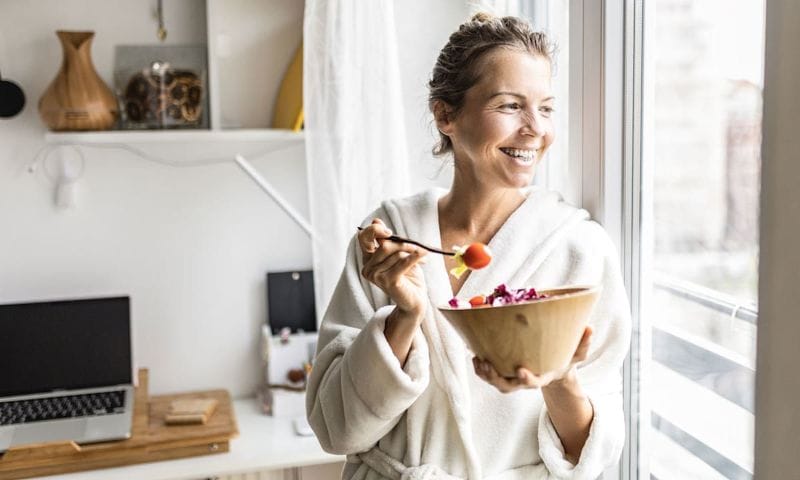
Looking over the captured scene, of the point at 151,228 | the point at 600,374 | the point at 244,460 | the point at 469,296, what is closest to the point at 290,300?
the point at 151,228

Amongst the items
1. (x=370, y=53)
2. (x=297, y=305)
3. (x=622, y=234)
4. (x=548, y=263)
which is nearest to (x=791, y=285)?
(x=548, y=263)

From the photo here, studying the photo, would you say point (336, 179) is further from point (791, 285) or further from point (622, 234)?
point (791, 285)

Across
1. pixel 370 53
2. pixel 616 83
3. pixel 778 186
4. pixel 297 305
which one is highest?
pixel 370 53

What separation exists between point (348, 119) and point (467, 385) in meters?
0.73

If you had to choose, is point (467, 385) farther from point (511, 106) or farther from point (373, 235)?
point (511, 106)

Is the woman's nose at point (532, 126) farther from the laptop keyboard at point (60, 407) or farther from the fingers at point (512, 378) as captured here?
the laptop keyboard at point (60, 407)

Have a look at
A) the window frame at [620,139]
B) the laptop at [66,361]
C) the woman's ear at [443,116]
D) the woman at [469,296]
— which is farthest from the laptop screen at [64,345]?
the window frame at [620,139]

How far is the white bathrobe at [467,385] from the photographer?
1.15 m

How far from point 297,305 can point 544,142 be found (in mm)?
1282

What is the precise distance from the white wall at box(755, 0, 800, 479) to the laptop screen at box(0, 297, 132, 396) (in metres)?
1.67

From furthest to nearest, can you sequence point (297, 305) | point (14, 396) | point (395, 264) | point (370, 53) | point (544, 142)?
point (297, 305) → point (14, 396) → point (370, 53) → point (544, 142) → point (395, 264)

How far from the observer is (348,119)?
174 cm

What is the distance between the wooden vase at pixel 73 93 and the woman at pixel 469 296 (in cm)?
104

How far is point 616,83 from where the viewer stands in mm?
1331
